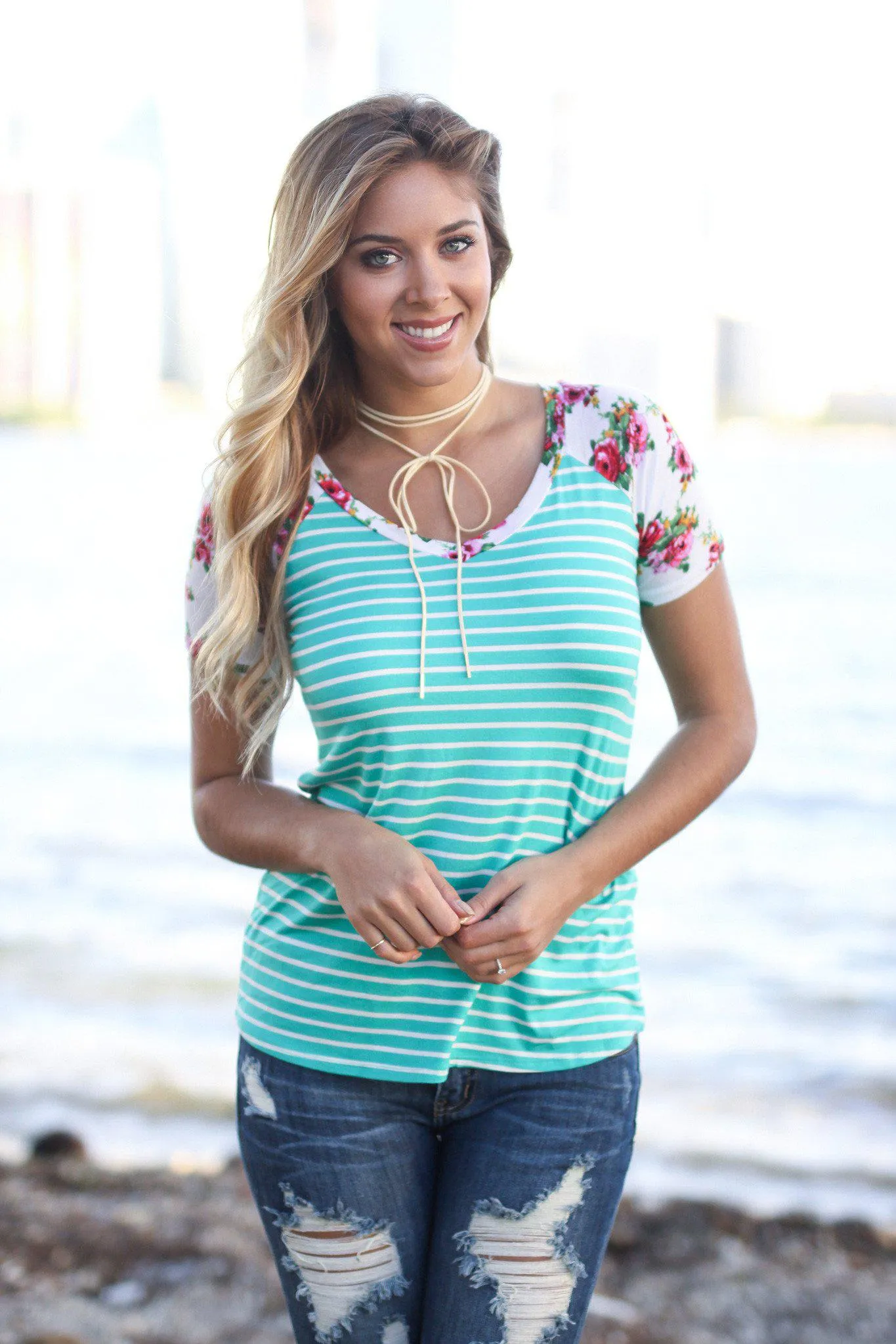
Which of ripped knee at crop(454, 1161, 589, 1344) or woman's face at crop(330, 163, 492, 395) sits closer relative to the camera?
ripped knee at crop(454, 1161, 589, 1344)

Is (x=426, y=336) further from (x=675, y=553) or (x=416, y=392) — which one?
(x=675, y=553)

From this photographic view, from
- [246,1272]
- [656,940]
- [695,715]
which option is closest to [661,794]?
[695,715]

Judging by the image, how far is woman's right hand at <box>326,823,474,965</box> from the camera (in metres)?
1.38

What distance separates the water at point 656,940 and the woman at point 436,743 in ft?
7.30

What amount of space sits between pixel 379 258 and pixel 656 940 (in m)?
4.73

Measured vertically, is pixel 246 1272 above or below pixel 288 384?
below

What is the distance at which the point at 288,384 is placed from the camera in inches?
63.6

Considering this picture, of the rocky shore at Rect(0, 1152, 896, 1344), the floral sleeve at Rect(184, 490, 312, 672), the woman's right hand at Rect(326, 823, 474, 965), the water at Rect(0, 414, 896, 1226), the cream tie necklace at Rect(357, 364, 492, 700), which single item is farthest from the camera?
the water at Rect(0, 414, 896, 1226)

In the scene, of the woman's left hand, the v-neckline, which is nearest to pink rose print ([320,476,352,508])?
the v-neckline

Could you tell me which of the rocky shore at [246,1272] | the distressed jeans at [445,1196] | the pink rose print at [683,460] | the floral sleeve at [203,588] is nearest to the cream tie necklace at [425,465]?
the floral sleeve at [203,588]

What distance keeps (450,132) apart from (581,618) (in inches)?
21.4

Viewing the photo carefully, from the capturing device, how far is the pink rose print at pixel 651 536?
1549mm

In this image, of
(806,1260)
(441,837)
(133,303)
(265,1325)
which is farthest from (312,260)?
(133,303)

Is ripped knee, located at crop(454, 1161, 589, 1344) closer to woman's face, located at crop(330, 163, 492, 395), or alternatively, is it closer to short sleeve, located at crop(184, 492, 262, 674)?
short sleeve, located at crop(184, 492, 262, 674)
